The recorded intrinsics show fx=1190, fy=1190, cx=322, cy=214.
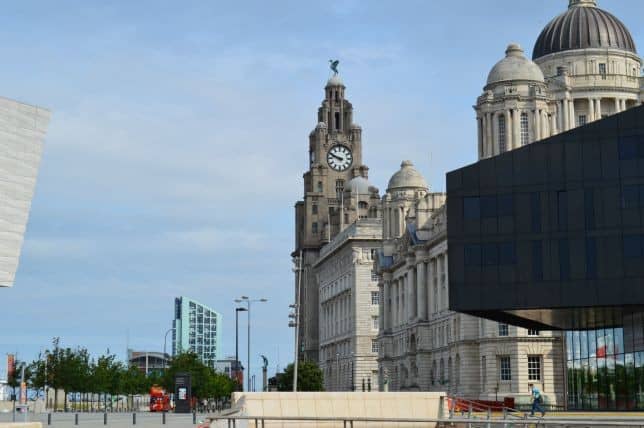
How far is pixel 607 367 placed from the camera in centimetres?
7750

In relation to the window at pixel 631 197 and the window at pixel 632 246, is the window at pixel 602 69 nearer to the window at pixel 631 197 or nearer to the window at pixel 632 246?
the window at pixel 631 197

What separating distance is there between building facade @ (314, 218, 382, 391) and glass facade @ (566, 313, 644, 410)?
64.9 metres

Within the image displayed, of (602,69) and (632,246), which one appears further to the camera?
(602,69)

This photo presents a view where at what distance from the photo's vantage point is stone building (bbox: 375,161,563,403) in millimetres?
102062

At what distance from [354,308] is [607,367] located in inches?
3158

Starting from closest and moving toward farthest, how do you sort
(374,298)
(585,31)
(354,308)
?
(585,31) < (354,308) < (374,298)

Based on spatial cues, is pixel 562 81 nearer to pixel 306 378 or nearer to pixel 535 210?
pixel 535 210

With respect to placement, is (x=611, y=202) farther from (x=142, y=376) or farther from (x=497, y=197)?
(x=142, y=376)

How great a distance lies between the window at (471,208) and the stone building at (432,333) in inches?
1489

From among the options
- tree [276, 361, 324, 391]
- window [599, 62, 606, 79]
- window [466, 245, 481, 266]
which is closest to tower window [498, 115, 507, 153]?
window [599, 62, 606, 79]

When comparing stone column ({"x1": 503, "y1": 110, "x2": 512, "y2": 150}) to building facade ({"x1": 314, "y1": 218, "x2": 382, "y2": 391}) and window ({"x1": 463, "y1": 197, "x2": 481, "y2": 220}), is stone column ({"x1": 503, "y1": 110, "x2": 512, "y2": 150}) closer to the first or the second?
window ({"x1": 463, "y1": 197, "x2": 481, "y2": 220})

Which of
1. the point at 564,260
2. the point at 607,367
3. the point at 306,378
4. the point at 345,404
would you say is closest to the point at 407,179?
the point at 306,378

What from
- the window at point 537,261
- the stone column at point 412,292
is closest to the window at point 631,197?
the window at point 537,261

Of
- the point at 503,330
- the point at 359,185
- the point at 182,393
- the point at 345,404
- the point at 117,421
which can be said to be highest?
the point at 359,185
